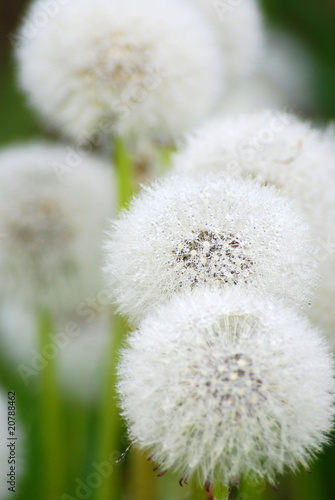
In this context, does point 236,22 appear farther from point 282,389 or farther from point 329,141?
point 282,389

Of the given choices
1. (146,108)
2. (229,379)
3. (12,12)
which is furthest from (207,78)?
(12,12)

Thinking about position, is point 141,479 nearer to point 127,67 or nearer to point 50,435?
point 50,435

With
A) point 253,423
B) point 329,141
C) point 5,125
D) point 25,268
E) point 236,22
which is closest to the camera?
point 253,423

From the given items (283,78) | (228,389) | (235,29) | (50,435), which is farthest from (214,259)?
(283,78)

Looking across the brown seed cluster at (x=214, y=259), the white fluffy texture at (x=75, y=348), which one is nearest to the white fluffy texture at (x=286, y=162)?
the brown seed cluster at (x=214, y=259)

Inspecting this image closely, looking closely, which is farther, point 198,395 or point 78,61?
point 78,61

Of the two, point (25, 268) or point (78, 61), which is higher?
point (78, 61)

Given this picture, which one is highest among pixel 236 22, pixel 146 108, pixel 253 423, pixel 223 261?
pixel 236 22

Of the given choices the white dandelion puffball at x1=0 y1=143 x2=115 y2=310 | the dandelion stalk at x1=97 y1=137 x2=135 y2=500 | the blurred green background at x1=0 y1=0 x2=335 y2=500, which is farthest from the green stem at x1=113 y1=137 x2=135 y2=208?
the blurred green background at x1=0 y1=0 x2=335 y2=500
